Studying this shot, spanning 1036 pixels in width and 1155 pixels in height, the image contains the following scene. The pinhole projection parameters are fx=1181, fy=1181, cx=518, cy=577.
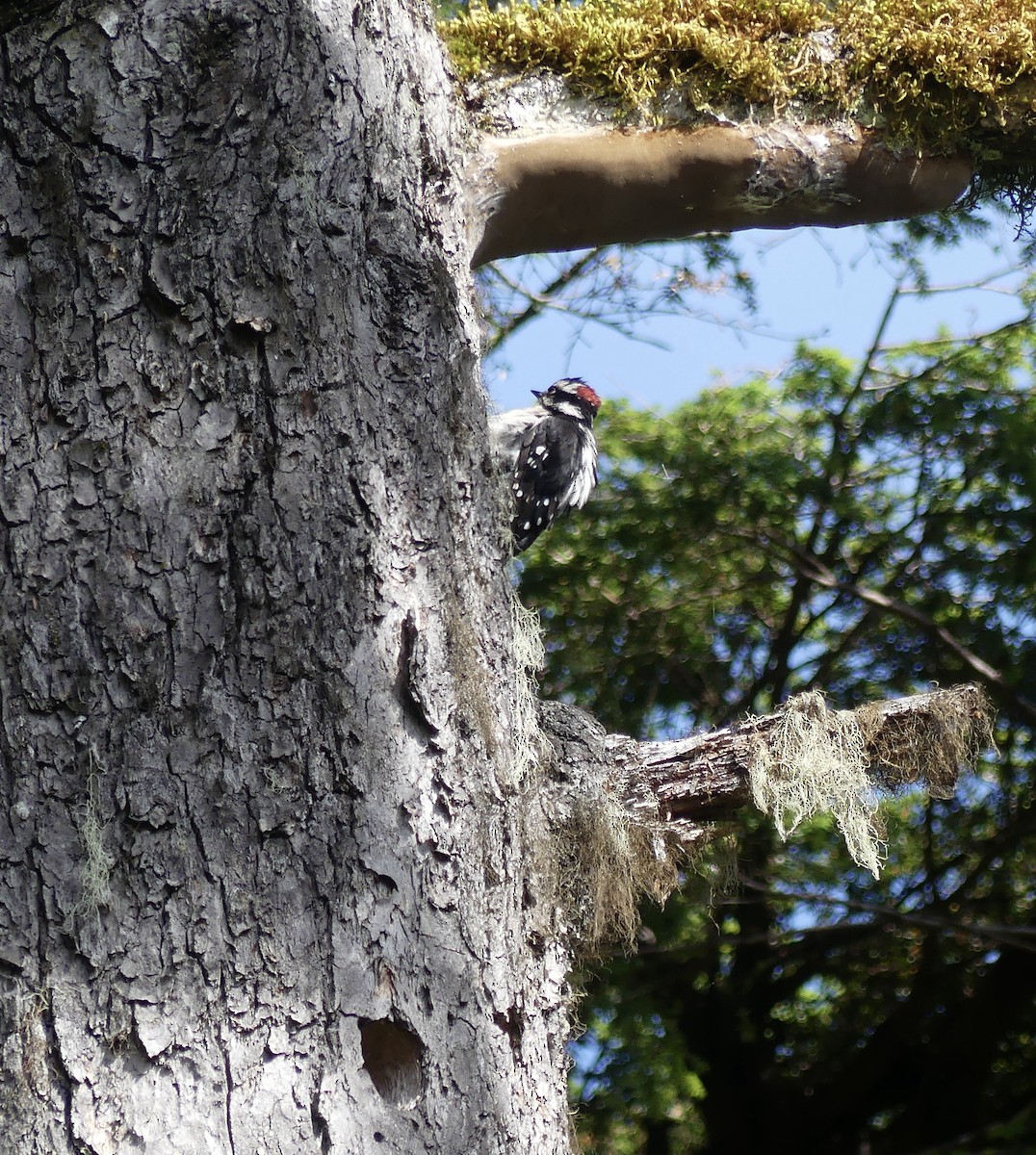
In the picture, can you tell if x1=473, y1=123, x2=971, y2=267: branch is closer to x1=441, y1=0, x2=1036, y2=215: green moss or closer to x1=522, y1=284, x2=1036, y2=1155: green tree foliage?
x1=441, y1=0, x2=1036, y2=215: green moss

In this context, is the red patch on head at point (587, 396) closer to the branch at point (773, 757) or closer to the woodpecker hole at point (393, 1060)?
the branch at point (773, 757)

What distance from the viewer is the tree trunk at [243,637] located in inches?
58.4

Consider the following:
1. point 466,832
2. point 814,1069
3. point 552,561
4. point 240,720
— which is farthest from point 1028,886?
point 240,720

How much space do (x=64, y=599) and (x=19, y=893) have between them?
0.38 meters

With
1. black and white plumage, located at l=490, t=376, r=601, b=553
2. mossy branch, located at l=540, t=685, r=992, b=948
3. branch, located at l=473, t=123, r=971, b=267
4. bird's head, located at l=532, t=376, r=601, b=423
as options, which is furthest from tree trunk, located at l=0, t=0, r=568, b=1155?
bird's head, located at l=532, t=376, r=601, b=423

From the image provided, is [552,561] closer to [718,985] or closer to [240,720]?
[718,985]

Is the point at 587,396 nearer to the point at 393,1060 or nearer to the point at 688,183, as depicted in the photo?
the point at 688,183

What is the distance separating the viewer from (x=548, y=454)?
3.98 m

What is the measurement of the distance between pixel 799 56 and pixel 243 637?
2192 mm

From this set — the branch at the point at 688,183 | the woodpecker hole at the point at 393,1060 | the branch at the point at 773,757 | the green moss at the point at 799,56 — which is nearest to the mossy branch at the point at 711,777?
the branch at the point at 773,757

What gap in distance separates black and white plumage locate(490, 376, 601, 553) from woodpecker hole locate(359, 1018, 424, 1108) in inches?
88.1

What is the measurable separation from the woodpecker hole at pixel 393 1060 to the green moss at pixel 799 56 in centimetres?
216

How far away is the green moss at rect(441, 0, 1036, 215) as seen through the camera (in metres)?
2.82

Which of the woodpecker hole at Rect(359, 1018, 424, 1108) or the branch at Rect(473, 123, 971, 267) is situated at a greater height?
the branch at Rect(473, 123, 971, 267)
